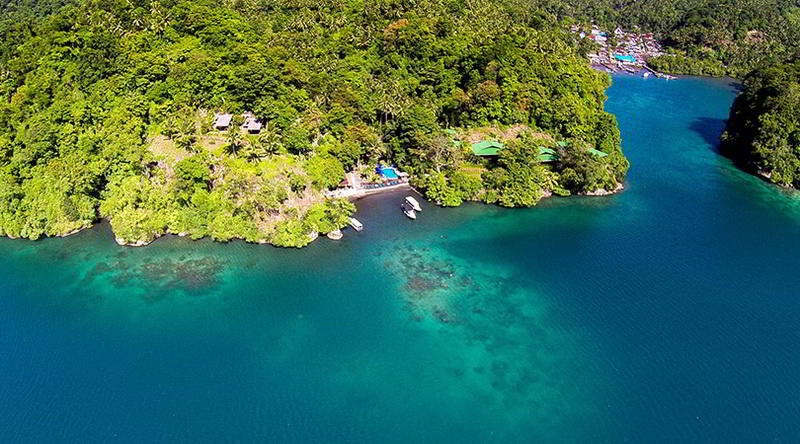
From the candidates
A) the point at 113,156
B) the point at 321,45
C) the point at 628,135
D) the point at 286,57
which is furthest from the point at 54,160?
the point at 628,135

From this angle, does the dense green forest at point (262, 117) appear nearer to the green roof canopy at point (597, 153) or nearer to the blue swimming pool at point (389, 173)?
the green roof canopy at point (597, 153)

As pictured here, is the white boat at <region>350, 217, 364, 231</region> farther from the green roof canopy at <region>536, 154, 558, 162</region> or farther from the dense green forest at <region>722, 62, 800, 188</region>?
the dense green forest at <region>722, 62, 800, 188</region>

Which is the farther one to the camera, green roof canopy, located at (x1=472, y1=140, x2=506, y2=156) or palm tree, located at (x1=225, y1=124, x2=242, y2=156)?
green roof canopy, located at (x1=472, y1=140, x2=506, y2=156)

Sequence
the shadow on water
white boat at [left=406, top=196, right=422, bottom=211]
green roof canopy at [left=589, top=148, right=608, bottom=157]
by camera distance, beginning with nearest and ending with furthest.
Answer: white boat at [left=406, top=196, right=422, bottom=211]
green roof canopy at [left=589, top=148, right=608, bottom=157]
the shadow on water

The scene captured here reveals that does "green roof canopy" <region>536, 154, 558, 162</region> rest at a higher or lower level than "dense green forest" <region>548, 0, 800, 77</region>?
lower

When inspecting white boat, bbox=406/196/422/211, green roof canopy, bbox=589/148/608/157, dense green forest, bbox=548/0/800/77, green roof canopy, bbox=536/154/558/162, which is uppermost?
dense green forest, bbox=548/0/800/77

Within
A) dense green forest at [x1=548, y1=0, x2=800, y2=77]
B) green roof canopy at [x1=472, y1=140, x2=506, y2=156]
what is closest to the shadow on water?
dense green forest at [x1=548, y1=0, x2=800, y2=77]
